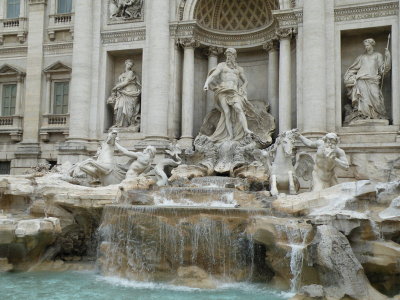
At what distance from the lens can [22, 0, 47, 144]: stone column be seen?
65.3 ft

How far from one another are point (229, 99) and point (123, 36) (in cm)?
520

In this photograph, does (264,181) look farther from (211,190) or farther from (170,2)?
(170,2)

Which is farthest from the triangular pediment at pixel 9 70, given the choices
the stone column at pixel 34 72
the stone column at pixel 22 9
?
the stone column at pixel 22 9

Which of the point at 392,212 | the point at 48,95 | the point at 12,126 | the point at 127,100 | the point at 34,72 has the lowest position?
the point at 392,212

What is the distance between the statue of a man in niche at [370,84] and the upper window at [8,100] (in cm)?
1404

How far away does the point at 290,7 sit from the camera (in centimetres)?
1647

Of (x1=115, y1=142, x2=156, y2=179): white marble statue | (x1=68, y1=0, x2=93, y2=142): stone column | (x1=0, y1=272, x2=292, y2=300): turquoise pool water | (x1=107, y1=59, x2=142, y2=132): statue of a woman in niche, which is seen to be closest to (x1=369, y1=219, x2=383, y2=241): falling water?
(x1=0, y1=272, x2=292, y2=300): turquoise pool water

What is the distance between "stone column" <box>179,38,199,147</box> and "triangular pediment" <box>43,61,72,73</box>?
524 centimetres

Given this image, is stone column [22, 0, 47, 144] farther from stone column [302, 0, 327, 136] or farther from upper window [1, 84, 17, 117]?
stone column [302, 0, 327, 136]

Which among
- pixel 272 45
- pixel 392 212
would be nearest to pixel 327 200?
pixel 392 212

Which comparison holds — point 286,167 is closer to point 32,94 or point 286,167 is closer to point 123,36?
point 123,36

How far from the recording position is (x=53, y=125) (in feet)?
64.8

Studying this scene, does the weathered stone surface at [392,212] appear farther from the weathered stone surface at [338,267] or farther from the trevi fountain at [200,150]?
the weathered stone surface at [338,267]

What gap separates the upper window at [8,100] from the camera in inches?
822
